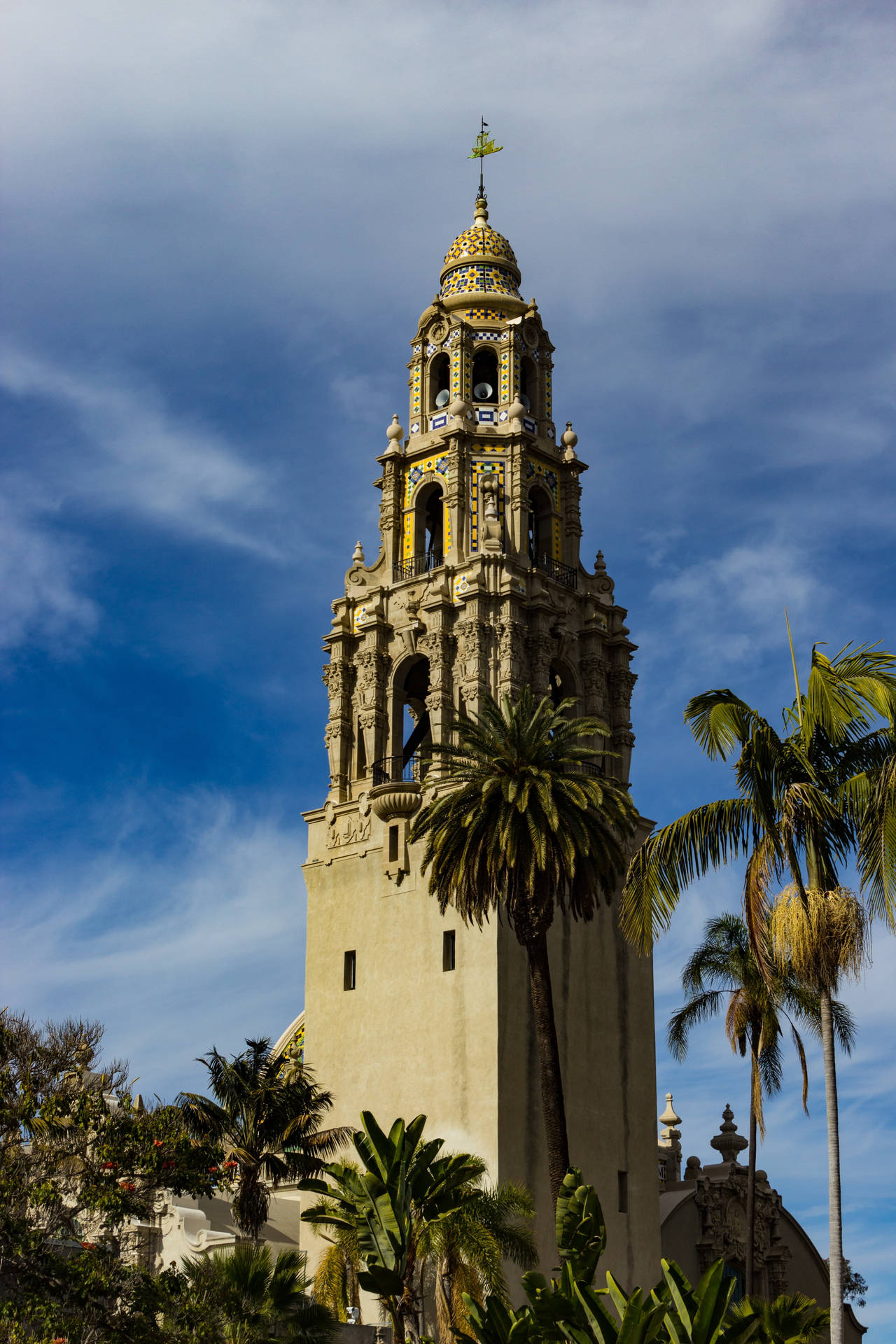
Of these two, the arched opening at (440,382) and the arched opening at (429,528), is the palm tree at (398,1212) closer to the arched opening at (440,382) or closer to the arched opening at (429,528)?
the arched opening at (429,528)

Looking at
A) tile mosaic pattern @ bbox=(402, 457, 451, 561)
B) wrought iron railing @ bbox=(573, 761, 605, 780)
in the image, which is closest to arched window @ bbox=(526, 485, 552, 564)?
tile mosaic pattern @ bbox=(402, 457, 451, 561)

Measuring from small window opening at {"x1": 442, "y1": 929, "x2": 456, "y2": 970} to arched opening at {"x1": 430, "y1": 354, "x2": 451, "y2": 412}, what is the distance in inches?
777

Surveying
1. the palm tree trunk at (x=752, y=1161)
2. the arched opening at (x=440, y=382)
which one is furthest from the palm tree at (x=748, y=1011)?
the arched opening at (x=440, y=382)

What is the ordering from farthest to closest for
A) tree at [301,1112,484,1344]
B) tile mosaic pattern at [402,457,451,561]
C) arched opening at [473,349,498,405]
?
arched opening at [473,349,498,405]
tile mosaic pattern at [402,457,451,561]
tree at [301,1112,484,1344]

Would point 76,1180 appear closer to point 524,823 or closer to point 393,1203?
point 393,1203

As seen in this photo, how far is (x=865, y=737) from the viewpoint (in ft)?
80.7

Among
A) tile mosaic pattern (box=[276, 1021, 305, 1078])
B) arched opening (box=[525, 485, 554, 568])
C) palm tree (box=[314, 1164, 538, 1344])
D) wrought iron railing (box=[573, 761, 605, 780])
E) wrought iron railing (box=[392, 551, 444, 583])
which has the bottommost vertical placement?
palm tree (box=[314, 1164, 538, 1344])

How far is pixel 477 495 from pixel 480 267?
10.5 meters

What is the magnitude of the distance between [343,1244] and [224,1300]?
16.4 feet

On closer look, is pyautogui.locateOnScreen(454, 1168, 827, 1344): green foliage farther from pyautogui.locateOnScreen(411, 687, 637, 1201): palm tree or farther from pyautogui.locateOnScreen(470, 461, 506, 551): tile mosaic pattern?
pyautogui.locateOnScreen(470, 461, 506, 551): tile mosaic pattern

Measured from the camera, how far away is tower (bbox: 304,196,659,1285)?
48125 millimetres

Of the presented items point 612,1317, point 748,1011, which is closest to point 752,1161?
point 748,1011

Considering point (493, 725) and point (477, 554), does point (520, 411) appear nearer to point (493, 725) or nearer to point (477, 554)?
point (477, 554)

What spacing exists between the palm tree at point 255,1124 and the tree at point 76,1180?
6.23 meters
